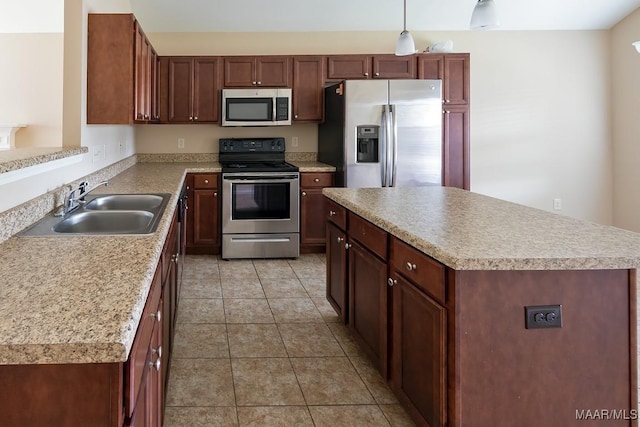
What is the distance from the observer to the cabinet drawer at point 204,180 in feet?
16.6

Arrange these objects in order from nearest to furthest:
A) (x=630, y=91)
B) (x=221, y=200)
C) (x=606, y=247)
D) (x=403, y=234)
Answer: (x=606, y=247) < (x=403, y=234) < (x=221, y=200) < (x=630, y=91)

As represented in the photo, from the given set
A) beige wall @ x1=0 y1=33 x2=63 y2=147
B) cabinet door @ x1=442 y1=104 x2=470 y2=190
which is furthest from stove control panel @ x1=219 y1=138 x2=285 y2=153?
beige wall @ x1=0 y1=33 x2=63 y2=147

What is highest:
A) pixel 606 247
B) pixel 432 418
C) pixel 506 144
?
pixel 506 144

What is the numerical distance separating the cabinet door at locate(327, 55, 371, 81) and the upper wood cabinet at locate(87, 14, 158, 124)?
7.85 ft

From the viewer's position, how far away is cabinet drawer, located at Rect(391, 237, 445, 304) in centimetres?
168

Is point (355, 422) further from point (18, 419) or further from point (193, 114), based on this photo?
point (193, 114)

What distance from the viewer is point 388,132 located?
486 cm

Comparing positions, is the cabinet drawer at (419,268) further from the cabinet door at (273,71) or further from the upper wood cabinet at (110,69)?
the cabinet door at (273,71)

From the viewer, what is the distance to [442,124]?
5273 millimetres

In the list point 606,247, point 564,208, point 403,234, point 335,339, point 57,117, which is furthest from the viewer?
point 57,117

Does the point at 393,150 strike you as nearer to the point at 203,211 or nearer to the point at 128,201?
Answer: the point at 203,211

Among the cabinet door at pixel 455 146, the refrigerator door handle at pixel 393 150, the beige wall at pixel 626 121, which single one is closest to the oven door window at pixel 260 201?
the refrigerator door handle at pixel 393 150

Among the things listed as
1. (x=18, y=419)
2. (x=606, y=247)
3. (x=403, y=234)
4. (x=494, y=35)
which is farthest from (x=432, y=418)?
(x=494, y=35)

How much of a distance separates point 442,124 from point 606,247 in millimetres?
3750
